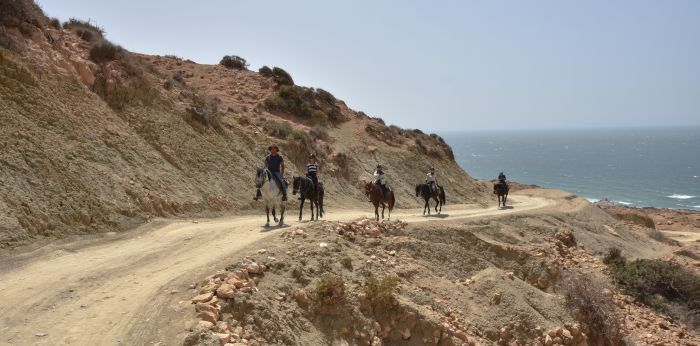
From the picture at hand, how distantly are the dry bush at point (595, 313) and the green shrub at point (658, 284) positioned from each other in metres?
4.28

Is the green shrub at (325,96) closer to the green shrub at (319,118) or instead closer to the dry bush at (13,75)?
the green shrub at (319,118)

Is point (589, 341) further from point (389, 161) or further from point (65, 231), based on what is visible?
point (389, 161)

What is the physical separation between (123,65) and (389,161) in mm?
18572

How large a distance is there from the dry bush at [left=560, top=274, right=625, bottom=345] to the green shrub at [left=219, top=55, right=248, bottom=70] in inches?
1431

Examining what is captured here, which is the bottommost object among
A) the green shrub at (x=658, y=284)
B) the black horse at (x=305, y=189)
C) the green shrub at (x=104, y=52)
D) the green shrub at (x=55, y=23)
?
the green shrub at (x=658, y=284)

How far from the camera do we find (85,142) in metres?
17.1

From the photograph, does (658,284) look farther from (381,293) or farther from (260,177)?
(260,177)

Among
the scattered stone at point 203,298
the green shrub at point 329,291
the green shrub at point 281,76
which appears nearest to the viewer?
the scattered stone at point 203,298

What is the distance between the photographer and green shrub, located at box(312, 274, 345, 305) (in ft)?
34.5

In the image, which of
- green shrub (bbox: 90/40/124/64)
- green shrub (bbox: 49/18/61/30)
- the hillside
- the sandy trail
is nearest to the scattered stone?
the sandy trail

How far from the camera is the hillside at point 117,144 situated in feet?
46.0

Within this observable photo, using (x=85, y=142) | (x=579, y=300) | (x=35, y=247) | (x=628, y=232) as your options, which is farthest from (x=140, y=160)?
(x=628, y=232)

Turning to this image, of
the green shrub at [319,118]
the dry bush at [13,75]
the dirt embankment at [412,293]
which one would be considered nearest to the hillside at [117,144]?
the dry bush at [13,75]

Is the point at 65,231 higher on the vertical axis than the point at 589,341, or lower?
higher
